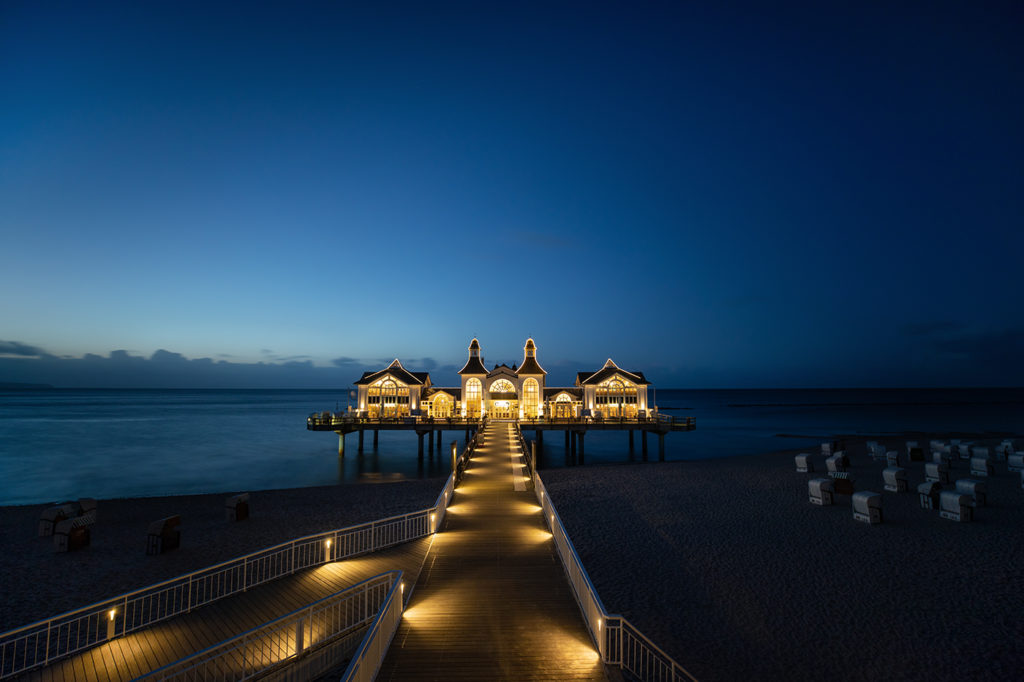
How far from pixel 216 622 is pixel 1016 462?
36177 mm

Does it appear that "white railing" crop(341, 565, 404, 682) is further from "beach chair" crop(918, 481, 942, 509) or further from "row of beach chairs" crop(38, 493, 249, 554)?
"beach chair" crop(918, 481, 942, 509)

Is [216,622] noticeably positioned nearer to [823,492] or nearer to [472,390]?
[823,492]

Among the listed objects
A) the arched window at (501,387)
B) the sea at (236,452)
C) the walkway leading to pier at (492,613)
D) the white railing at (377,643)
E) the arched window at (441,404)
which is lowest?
the sea at (236,452)

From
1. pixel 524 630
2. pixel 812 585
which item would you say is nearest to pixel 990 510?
pixel 812 585

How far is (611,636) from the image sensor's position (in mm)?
8812

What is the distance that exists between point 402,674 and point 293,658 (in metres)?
2.45

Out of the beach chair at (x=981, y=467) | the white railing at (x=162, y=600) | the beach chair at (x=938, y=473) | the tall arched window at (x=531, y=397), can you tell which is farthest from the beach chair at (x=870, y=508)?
the tall arched window at (x=531, y=397)

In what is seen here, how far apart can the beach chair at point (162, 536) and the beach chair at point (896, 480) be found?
29314mm

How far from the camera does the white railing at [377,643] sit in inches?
227

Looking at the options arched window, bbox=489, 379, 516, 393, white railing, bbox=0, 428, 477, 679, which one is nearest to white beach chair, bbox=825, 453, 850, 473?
white railing, bbox=0, 428, 477, 679

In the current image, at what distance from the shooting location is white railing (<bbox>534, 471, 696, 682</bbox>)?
709 cm

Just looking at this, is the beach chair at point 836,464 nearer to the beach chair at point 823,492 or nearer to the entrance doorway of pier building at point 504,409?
the beach chair at point 823,492

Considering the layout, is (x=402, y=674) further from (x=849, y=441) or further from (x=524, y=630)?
Result: (x=849, y=441)

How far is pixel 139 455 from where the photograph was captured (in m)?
43.9
